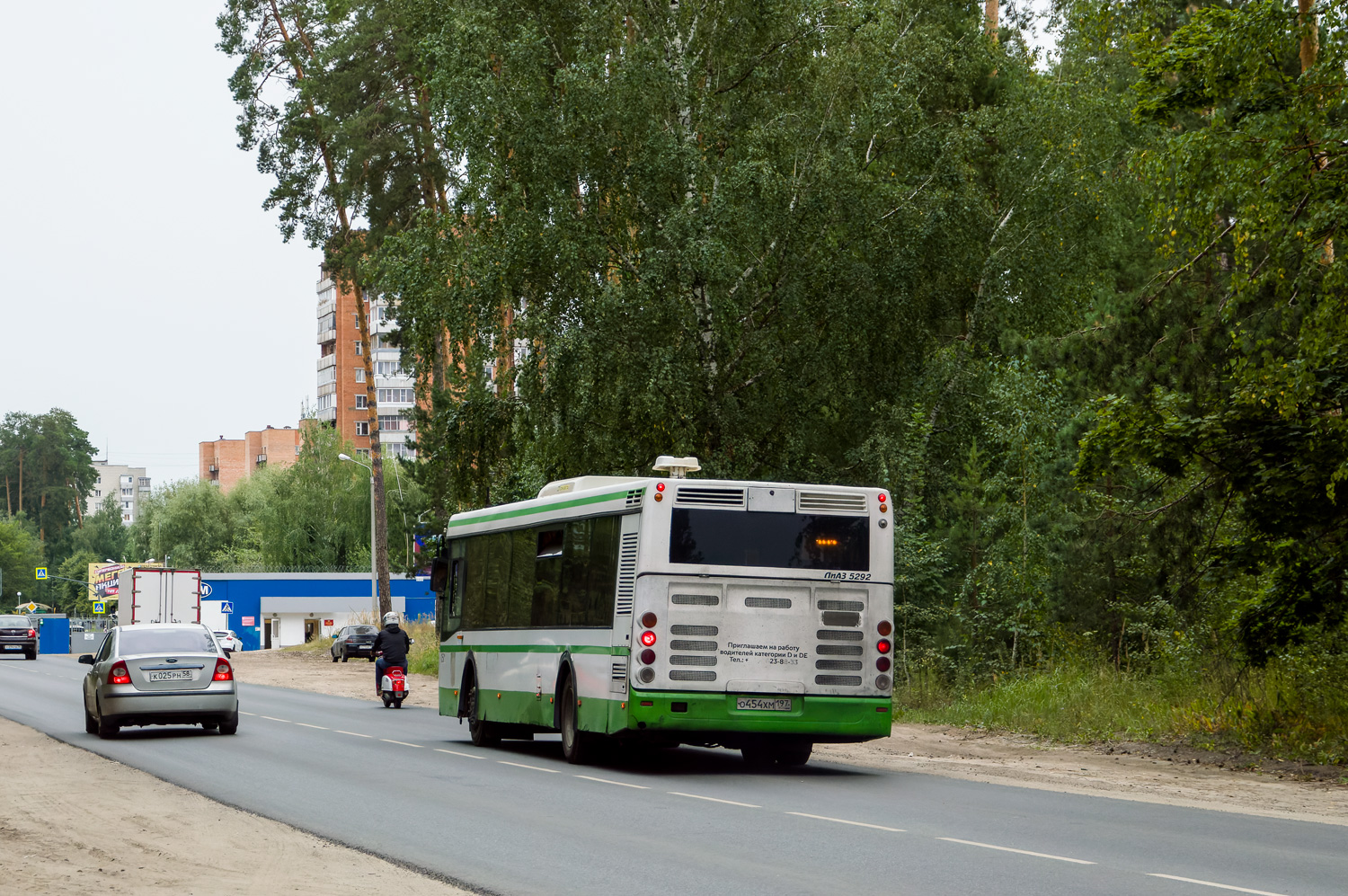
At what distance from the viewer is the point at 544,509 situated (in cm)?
2019

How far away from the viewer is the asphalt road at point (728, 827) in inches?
399

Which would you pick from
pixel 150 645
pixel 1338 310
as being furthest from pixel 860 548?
pixel 150 645

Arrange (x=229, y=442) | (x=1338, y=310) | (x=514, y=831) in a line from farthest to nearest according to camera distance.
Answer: (x=229, y=442) → (x=1338, y=310) → (x=514, y=831)

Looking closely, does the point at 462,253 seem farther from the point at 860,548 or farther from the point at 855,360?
the point at 860,548

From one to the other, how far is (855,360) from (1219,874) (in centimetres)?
2146

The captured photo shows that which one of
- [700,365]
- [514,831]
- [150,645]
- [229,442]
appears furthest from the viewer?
[229,442]

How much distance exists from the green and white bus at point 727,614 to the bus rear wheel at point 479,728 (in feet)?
11.0

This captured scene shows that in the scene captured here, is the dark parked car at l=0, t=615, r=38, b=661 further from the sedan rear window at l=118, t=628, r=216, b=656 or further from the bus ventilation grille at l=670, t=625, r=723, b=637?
the bus ventilation grille at l=670, t=625, r=723, b=637

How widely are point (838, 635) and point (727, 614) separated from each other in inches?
50.1

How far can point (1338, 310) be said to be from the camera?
617 inches

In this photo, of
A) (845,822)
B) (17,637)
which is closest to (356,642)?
(17,637)

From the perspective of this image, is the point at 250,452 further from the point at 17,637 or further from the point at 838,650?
the point at 838,650

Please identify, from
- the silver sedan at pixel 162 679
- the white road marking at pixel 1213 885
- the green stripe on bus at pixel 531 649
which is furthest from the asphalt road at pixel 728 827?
the green stripe on bus at pixel 531 649

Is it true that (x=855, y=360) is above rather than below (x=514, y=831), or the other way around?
above
